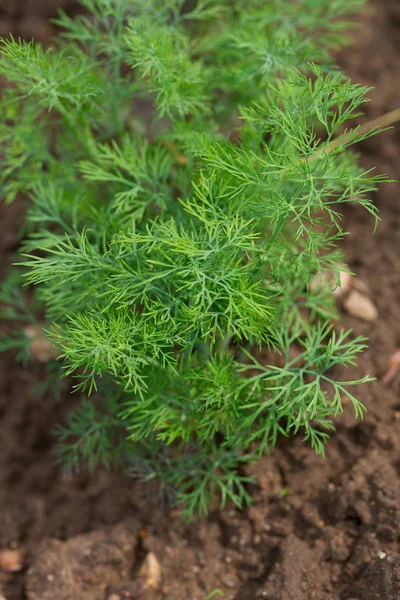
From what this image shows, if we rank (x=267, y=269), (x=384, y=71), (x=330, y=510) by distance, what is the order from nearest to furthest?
(x=267, y=269)
(x=330, y=510)
(x=384, y=71)

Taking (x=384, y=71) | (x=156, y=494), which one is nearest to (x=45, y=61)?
(x=156, y=494)

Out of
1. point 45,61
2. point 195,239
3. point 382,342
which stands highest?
point 45,61

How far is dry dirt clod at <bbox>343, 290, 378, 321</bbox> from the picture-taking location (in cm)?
258

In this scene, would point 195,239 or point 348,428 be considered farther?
point 348,428

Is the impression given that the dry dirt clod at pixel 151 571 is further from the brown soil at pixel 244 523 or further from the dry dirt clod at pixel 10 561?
the dry dirt clod at pixel 10 561

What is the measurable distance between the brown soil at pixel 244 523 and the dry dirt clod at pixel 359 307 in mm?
32

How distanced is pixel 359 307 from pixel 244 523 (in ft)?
3.24

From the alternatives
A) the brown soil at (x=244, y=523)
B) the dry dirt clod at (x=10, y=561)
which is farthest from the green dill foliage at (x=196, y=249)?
the dry dirt clod at (x=10, y=561)

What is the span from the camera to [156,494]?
237cm

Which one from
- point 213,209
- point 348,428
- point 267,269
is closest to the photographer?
point 213,209

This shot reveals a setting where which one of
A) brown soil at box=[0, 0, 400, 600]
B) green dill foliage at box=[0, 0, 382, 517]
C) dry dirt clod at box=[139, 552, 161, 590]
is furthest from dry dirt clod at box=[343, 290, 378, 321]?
dry dirt clod at box=[139, 552, 161, 590]

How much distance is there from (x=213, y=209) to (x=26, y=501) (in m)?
1.52

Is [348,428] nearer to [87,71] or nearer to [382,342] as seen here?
[382,342]

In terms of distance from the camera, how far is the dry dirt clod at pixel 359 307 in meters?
2.58
